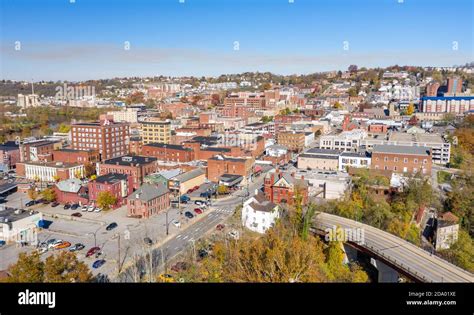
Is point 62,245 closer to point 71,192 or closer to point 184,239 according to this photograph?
point 184,239

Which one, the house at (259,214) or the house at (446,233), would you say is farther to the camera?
the house at (259,214)

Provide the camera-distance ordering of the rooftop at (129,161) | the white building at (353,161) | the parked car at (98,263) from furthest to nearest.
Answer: the white building at (353,161) < the rooftop at (129,161) < the parked car at (98,263)

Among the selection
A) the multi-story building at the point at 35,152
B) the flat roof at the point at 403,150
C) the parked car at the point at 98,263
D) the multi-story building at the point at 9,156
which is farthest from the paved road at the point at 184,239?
the multi-story building at the point at 9,156

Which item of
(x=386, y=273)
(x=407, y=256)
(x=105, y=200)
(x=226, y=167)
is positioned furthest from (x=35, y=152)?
(x=407, y=256)

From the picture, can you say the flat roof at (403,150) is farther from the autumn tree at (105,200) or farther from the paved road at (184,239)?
the autumn tree at (105,200)
